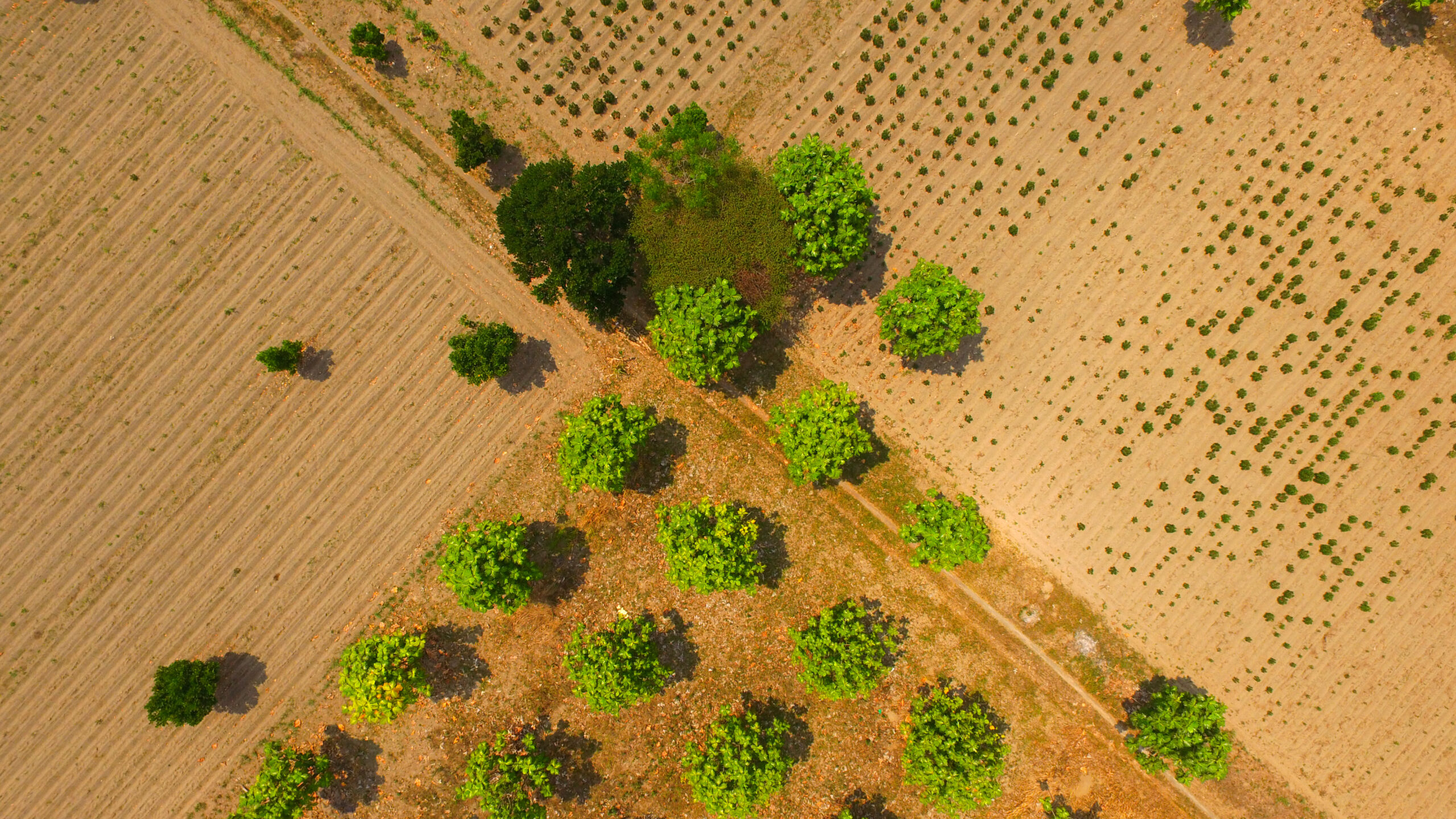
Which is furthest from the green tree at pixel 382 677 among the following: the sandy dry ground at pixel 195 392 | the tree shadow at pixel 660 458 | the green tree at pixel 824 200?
the green tree at pixel 824 200

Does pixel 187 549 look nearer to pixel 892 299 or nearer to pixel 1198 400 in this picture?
pixel 892 299

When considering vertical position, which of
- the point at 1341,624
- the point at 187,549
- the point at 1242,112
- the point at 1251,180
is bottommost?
the point at 187,549

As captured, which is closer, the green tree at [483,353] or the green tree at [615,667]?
the green tree at [615,667]

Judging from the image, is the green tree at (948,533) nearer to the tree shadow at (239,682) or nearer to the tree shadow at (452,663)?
the tree shadow at (452,663)

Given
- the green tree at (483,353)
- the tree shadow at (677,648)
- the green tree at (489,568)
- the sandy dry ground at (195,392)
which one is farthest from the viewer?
the tree shadow at (677,648)

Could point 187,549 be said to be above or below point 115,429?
below

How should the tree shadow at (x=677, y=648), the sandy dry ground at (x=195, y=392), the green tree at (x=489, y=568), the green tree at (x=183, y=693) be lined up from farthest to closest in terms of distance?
the tree shadow at (x=677, y=648) < the sandy dry ground at (x=195, y=392) < the green tree at (x=183, y=693) < the green tree at (x=489, y=568)

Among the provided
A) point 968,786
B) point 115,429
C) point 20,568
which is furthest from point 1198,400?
point 20,568

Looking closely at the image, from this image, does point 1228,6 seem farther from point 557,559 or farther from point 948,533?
point 557,559

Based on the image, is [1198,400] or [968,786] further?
[1198,400]
